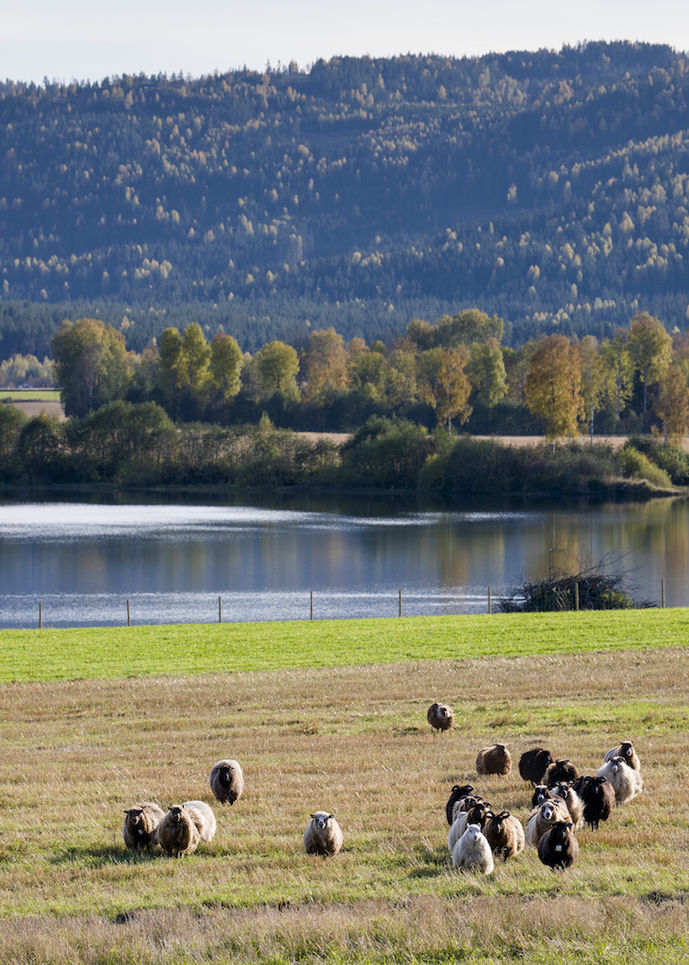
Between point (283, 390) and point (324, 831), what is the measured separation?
5181 inches

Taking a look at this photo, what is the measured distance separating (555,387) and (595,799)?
9309cm

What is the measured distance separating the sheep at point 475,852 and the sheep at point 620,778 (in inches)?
101

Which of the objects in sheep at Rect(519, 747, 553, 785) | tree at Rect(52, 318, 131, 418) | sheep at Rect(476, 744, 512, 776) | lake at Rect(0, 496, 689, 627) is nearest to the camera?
sheep at Rect(519, 747, 553, 785)

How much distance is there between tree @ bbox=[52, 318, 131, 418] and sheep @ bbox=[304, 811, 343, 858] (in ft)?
444

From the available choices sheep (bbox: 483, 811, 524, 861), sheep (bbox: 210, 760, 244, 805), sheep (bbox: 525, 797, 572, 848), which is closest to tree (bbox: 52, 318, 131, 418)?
sheep (bbox: 210, 760, 244, 805)

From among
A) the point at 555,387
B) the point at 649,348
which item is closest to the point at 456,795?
the point at 555,387

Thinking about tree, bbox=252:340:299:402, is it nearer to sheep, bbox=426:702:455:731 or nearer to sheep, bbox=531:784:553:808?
sheep, bbox=426:702:455:731

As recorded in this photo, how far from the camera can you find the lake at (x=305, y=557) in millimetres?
45219

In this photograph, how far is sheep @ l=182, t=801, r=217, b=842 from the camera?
11188 millimetres

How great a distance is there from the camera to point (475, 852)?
9.88 meters

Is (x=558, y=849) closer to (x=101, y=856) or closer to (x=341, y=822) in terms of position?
(x=341, y=822)

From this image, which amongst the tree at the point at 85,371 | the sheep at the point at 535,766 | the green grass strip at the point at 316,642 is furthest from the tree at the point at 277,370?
the sheep at the point at 535,766

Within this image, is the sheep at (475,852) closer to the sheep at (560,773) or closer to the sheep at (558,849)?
the sheep at (558,849)

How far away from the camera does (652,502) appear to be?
94.3 meters
